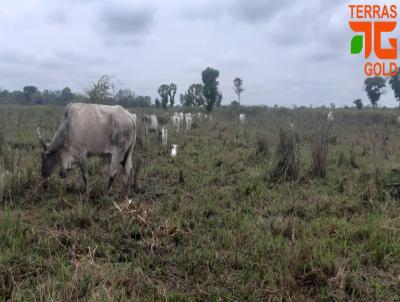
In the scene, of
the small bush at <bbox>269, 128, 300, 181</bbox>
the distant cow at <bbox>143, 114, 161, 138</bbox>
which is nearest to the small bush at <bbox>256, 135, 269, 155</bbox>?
the small bush at <bbox>269, 128, 300, 181</bbox>

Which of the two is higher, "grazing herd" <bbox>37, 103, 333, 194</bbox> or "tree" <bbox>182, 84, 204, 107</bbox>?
"tree" <bbox>182, 84, 204, 107</bbox>

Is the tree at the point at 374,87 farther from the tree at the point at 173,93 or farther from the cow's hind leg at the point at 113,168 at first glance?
the cow's hind leg at the point at 113,168

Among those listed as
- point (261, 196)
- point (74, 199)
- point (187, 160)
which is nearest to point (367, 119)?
point (187, 160)

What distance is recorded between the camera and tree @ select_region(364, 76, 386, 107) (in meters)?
43.5

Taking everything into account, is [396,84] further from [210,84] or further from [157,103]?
[157,103]

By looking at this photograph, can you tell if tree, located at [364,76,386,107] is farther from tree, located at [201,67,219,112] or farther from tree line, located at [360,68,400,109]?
tree, located at [201,67,219,112]

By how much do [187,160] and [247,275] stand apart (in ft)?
19.4

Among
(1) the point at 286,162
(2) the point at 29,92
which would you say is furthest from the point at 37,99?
(1) the point at 286,162

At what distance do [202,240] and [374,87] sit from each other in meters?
47.7

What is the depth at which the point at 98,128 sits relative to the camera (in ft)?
18.7

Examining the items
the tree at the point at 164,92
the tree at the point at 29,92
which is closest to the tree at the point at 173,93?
the tree at the point at 164,92

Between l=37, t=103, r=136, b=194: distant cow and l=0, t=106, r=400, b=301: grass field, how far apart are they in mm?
410

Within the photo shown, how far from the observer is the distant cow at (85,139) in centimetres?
562

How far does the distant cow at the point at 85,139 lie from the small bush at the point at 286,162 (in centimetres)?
302
